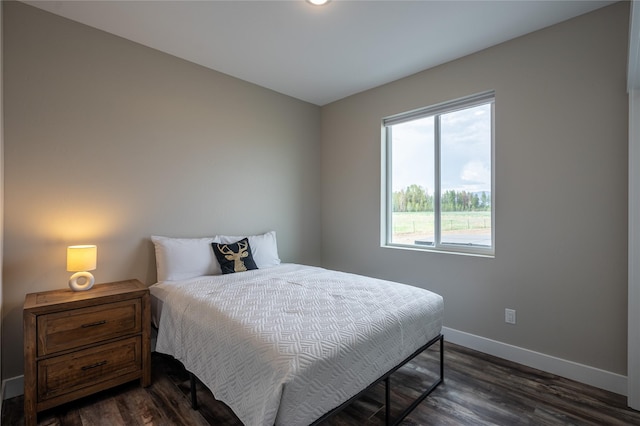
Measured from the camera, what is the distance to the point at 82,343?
2.00 m

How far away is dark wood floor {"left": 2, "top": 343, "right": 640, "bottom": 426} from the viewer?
6.07 feet

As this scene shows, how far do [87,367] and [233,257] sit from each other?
50.5 inches

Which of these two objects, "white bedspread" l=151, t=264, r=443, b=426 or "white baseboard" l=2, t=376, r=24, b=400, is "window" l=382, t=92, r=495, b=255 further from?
"white baseboard" l=2, t=376, r=24, b=400

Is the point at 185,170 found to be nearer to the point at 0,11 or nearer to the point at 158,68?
the point at 158,68

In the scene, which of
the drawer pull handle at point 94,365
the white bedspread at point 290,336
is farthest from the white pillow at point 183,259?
the drawer pull handle at point 94,365

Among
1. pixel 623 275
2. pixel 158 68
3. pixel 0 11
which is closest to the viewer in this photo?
pixel 0 11

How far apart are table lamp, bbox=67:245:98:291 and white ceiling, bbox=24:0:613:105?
5.71 ft

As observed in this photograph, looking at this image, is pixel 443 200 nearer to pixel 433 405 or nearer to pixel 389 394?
pixel 433 405

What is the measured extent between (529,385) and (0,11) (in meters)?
4.42

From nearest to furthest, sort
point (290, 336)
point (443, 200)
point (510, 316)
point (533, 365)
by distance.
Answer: point (290, 336) → point (533, 365) → point (510, 316) → point (443, 200)

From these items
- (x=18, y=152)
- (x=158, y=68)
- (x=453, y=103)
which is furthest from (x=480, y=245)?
(x=18, y=152)

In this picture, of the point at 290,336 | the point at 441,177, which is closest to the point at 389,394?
the point at 290,336

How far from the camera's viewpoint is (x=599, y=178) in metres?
2.21

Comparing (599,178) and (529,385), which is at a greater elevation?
(599,178)
